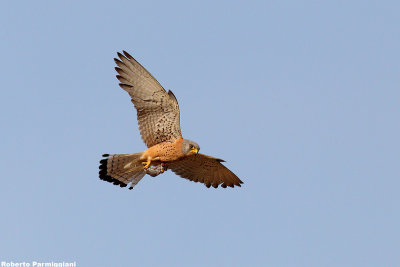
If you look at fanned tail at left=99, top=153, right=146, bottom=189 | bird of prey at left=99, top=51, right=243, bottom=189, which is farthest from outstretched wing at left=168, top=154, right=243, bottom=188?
fanned tail at left=99, top=153, right=146, bottom=189

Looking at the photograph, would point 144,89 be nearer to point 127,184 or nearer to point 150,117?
point 150,117

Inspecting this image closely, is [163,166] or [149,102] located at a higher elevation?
[149,102]

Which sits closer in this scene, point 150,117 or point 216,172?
point 150,117

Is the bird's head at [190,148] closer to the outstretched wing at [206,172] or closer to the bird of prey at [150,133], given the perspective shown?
the bird of prey at [150,133]

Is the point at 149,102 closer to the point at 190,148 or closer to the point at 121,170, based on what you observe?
the point at 190,148

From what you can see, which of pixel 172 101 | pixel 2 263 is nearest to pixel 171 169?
pixel 172 101

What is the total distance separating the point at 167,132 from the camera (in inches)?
684

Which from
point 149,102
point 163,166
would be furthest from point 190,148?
point 149,102

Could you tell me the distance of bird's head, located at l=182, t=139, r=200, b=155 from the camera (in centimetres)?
1680

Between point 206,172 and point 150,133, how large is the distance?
2.20 meters

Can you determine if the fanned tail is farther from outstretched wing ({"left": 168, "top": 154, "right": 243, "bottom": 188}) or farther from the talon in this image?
outstretched wing ({"left": 168, "top": 154, "right": 243, "bottom": 188})

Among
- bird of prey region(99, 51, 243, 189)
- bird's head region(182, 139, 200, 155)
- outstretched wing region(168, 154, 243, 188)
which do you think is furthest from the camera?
outstretched wing region(168, 154, 243, 188)

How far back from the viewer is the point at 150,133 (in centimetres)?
1744

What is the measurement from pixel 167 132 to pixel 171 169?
1.66 meters
